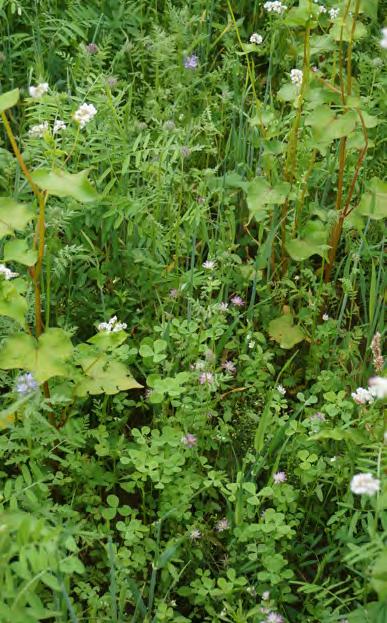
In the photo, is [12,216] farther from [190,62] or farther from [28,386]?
[190,62]

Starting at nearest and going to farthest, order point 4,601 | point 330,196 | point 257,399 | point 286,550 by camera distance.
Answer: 1. point 4,601
2. point 286,550
3. point 257,399
4. point 330,196

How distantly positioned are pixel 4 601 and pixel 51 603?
0.79 ft

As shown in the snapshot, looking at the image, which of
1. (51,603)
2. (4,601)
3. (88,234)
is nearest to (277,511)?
(51,603)

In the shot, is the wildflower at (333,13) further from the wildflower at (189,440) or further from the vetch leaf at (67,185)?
the wildflower at (189,440)

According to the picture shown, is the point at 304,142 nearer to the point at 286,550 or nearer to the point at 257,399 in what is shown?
the point at 257,399

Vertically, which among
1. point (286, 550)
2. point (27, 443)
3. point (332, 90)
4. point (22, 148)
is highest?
point (332, 90)

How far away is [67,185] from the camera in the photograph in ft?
6.27

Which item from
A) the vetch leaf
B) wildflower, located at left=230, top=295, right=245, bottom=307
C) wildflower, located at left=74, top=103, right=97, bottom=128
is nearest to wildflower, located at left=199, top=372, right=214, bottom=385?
wildflower, located at left=230, top=295, right=245, bottom=307

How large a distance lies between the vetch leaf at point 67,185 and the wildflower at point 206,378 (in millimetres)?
554

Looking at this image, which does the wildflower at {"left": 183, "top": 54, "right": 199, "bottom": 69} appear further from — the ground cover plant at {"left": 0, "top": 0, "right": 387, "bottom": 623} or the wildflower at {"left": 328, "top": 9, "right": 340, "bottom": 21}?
the wildflower at {"left": 328, "top": 9, "right": 340, "bottom": 21}

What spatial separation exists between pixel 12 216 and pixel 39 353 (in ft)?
1.01

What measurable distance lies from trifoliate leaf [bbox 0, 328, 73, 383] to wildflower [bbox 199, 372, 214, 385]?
364 millimetres

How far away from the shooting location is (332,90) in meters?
2.46

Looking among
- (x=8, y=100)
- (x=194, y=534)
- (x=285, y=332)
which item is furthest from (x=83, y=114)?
(x=194, y=534)
